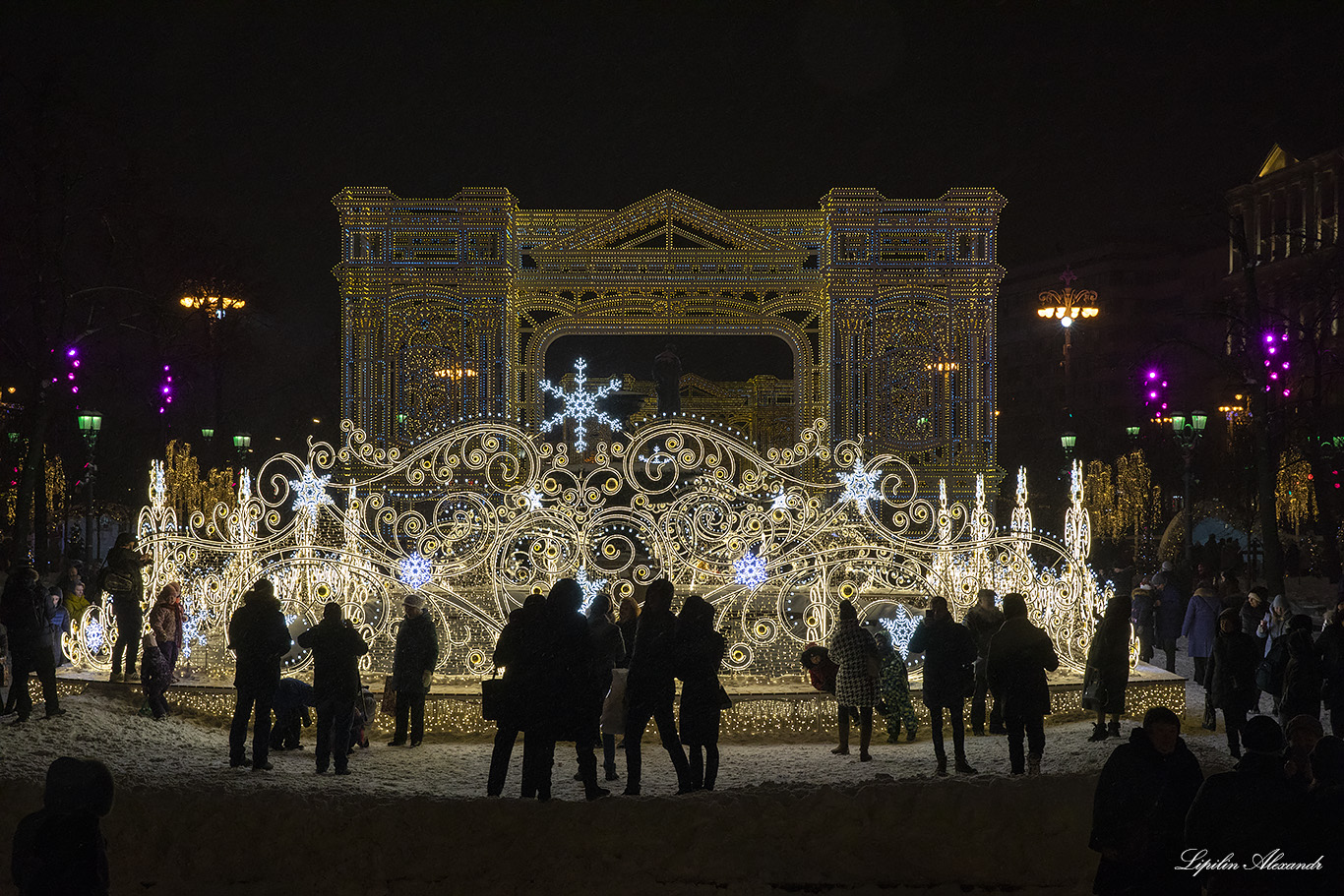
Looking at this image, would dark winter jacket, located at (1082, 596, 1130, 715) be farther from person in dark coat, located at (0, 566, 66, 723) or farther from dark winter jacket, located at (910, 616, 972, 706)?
person in dark coat, located at (0, 566, 66, 723)

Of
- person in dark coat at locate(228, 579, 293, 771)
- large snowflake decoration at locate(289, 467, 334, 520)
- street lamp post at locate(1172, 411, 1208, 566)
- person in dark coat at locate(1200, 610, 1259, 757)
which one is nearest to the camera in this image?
person in dark coat at locate(228, 579, 293, 771)

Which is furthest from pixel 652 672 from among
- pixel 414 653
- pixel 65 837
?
A: pixel 65 837

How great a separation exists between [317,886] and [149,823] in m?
1.06

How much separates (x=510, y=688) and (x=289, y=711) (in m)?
3.30

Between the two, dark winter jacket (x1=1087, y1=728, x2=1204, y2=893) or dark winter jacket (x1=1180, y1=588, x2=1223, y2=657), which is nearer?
dark winter jacket (x1=1087, y1=728, x2=1204, y2=893)

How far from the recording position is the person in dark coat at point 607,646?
842cm

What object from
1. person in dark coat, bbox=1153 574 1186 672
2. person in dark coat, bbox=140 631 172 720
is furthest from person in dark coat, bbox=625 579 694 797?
person in dark coat, bbox=1153 574 1186 672

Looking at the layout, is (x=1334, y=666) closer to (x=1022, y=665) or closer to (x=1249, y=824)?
(x=1022, y=665)

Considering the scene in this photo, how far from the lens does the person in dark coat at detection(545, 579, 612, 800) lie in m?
Result: 6.89

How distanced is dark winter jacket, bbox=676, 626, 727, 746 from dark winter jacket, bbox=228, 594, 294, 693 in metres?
2.99

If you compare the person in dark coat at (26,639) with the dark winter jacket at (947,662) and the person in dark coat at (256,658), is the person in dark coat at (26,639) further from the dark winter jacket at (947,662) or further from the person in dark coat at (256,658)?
the dark winter jacket at (947,662)

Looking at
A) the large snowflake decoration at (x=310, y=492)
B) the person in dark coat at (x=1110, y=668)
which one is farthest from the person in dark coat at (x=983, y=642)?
the large snowflake decoration at (x=310, y=492)

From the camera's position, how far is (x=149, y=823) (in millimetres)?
6520

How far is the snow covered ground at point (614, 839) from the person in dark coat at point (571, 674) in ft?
1.25
